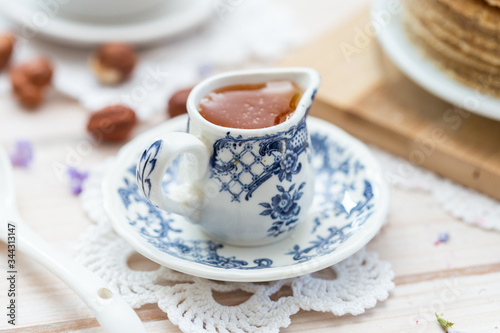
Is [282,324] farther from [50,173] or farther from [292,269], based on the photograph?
[50,173]

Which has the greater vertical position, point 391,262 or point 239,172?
point 239,172

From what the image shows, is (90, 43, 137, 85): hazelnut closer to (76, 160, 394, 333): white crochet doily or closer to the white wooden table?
the white wooden table

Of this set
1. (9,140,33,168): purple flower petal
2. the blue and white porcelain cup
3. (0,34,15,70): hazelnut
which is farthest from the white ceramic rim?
(0,34,15,70): hazelnut

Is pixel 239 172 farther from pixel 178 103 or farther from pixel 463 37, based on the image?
pixel 463 37

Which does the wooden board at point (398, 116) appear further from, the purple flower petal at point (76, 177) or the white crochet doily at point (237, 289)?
the purple flower petal at point (76, 177)

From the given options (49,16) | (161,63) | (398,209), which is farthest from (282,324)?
(49,16)

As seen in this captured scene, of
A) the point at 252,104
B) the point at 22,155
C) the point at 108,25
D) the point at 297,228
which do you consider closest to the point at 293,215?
the point at 297,228
